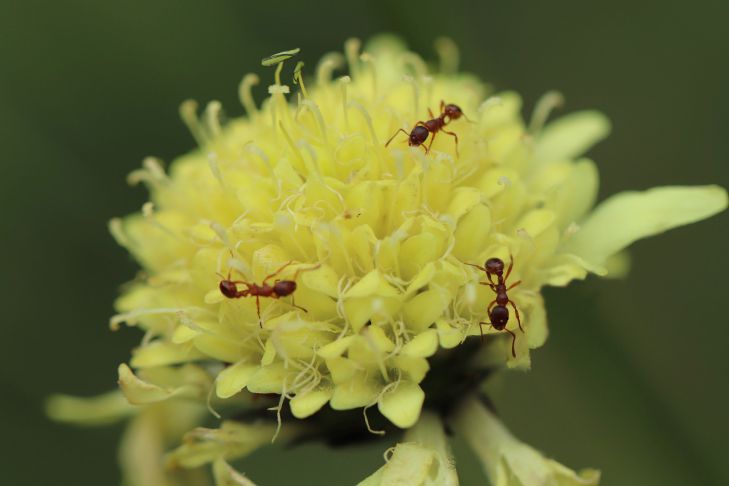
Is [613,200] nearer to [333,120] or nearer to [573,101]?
[333,120]

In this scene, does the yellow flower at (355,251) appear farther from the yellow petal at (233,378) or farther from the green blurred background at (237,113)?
the green blurred background at (237,113)

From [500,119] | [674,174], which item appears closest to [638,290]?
[674,174]

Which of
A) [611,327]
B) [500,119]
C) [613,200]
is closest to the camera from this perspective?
[613,200]

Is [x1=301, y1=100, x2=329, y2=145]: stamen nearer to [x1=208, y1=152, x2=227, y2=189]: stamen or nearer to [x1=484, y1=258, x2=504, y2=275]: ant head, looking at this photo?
[x1=208, y1=152, x2=227, y2=189]: stamen

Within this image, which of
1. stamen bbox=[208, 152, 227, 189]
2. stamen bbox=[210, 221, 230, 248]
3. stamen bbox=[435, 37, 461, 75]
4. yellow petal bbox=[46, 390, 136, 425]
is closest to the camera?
stamen bbox=[210, 221, 230, 248]

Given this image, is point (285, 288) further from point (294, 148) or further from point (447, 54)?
point (447, 54)

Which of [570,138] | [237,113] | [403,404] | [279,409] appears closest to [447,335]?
[403,404]

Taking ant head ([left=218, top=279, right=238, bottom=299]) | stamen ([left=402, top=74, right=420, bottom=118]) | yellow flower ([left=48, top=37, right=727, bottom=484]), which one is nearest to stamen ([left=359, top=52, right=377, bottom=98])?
yellow flower ([left=48, top=37, right=727, bottom=484])
